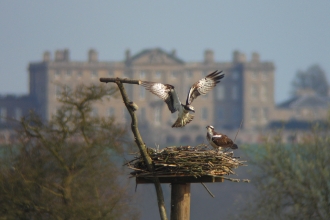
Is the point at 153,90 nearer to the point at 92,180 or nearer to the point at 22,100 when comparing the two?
the point at 92,180

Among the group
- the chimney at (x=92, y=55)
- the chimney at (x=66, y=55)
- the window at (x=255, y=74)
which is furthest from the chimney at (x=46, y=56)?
the window at (x=255, y=74)

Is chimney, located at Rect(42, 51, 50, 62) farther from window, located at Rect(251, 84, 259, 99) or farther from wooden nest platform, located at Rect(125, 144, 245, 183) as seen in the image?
wooden nest platform, located at Rect(125, 144, 245, 183)

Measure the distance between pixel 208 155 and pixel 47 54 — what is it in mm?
168356

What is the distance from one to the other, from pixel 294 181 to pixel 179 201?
21.7 m

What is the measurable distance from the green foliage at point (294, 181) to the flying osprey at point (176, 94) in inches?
688

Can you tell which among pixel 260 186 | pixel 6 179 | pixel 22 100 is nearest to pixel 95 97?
pixel 6 179

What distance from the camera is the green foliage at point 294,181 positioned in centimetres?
3080

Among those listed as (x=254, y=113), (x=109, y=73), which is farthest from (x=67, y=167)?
(x=109, y=73)

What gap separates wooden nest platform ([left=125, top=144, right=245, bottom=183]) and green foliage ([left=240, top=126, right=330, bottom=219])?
18.5 meters

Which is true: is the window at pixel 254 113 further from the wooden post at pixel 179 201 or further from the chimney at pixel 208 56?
the wooden post at pixel 179 201

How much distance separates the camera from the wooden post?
36.6 ft

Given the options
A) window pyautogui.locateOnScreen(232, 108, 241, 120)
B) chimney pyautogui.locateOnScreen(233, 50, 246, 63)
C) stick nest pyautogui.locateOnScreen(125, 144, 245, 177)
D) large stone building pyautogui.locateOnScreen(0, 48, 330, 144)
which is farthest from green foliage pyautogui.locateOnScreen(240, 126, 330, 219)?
chimney pyautogui.locateOnScreen(233, 50, 246, 63)

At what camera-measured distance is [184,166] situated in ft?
36.0

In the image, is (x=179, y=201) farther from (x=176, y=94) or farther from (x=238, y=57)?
(x=238, y=57)
